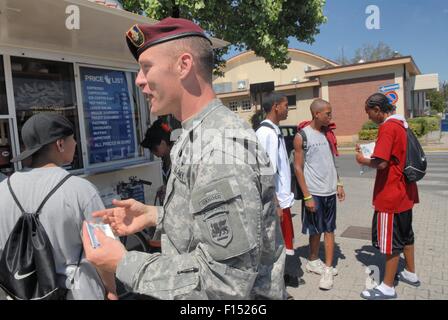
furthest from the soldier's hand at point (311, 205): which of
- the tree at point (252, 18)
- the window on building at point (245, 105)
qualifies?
the window on building at point (245, 105)

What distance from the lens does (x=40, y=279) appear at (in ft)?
6.57

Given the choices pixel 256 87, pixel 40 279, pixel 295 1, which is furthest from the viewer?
pixel 256 87

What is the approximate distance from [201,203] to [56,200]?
1.38m

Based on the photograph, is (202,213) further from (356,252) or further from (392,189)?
(356,252)

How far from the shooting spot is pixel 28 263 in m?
1.99

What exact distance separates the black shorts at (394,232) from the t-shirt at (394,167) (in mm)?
70

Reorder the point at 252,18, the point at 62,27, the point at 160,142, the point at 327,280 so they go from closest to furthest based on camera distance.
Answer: the point at 62,27, the point at 327,280, the point at 160,142, the point at 252,18

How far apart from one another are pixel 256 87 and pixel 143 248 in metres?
7.46

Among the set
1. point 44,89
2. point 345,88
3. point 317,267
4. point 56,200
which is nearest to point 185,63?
point 56,200

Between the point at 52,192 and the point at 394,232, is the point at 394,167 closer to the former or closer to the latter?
the point at 394,232

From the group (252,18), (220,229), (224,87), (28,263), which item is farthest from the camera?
(224,87)

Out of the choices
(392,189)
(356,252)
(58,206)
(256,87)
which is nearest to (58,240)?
(58,206)

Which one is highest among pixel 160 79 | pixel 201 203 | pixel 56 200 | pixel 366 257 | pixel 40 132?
pixel 160 79

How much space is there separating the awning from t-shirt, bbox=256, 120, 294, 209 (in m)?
1.79
